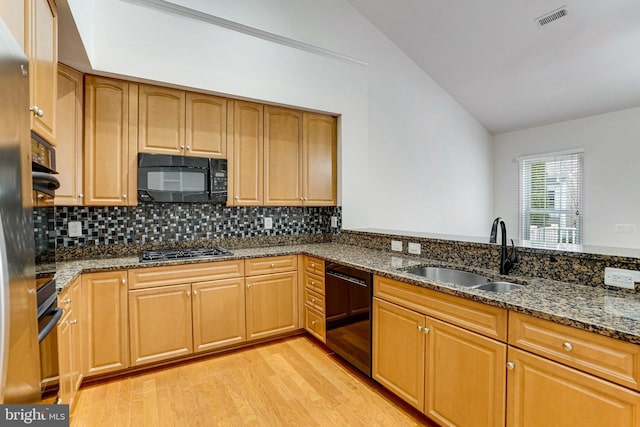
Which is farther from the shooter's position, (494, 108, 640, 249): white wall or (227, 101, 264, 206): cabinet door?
(494, 108, 640, 249): white wall

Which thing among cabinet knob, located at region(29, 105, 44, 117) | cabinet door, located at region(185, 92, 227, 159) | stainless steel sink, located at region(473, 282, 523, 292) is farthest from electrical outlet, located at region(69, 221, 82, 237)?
stainless steel sink, located at region(473, 282, 523, 292)

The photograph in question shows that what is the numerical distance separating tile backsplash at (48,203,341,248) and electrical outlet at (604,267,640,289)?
2.39 m

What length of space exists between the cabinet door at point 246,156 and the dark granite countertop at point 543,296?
82 cm

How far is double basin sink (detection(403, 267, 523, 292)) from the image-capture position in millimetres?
1921

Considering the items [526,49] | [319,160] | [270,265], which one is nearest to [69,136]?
[270,265]

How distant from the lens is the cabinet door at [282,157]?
10.7 ft

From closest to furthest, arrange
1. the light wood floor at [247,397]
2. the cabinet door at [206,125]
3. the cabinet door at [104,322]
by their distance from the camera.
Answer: the light wood floor at [247,397], the cabinet door at [104,322], the cabinet door at [206,125]

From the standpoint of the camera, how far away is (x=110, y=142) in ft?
8.37

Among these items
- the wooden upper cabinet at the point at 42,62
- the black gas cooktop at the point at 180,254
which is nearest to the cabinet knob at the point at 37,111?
the wooden upper cabinet at the point at 42,62

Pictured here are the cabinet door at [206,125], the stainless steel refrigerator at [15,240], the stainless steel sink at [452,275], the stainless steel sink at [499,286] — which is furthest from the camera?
the cabinet door at [206,125]

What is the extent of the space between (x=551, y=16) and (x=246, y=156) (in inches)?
135

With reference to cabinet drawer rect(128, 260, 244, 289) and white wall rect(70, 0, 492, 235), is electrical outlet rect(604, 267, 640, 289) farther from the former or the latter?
cabinet drawer rect(128, 260, 244, 289)

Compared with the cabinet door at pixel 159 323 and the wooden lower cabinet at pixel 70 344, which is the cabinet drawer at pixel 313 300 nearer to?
the cabinet door at pixel 159 323

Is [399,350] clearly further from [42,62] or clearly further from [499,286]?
[42,62]
